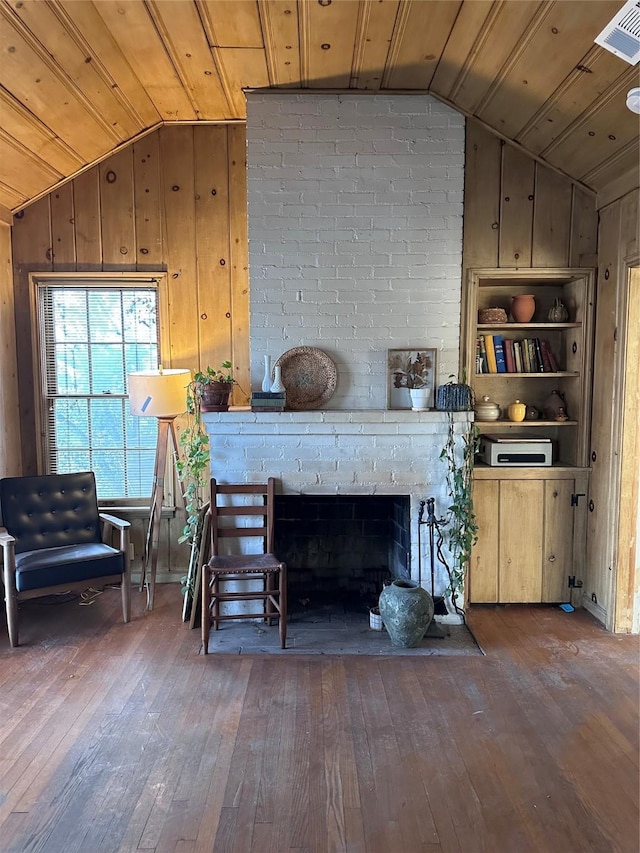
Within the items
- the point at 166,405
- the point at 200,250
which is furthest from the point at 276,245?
the point at 166,405

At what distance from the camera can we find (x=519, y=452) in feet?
12.6

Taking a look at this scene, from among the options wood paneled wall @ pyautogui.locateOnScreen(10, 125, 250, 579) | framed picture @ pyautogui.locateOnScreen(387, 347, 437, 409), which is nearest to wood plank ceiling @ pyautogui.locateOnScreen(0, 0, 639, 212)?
wood paneled wall @ pyautogui.locateOnScreen(10, 125, 250, 579)

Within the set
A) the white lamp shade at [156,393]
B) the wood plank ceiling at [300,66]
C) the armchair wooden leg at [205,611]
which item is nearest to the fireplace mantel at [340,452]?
the white lamp shade at [156,393]

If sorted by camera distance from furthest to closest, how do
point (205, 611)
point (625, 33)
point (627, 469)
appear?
point (627, 469) → point (205, 611) → point (625, 33)

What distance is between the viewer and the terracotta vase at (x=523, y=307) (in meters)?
3.87

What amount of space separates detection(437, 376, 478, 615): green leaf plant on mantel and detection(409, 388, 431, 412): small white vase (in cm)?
8

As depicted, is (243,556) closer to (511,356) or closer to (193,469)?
(193,469)

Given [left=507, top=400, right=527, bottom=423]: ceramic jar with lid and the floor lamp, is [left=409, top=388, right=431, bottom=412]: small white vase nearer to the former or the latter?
[left=507, top=400, right=527, bottom=423]: ceramic jar with lid

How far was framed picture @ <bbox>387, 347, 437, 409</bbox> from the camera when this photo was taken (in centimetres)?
366

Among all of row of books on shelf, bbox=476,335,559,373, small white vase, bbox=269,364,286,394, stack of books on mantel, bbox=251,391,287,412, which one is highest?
row of books on shelf, bbox=476,335,559,373

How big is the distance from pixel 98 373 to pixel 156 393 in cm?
79

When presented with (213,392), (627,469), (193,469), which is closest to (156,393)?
(213,392)

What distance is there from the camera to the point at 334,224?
3.60m

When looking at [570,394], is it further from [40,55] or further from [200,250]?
[40,55]
